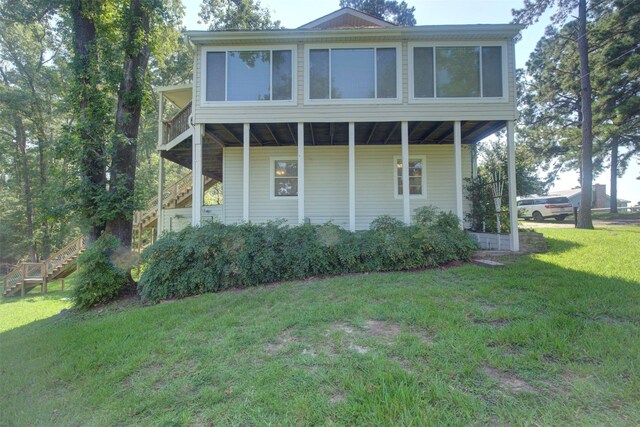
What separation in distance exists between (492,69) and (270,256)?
24.0 ft

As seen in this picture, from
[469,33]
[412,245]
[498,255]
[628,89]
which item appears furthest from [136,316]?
[628,89]

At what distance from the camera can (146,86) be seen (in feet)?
27.0

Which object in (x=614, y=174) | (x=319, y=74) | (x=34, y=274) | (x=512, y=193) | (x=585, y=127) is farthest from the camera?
(x=614, y=174)

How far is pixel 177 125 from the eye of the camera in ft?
31.9

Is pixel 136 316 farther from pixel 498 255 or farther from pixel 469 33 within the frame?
pixel 469 33

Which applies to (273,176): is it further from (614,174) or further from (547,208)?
(614,174)

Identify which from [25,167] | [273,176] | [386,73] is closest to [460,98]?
[386,73]

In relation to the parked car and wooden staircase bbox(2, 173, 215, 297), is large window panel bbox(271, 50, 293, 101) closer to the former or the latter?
wooden staircase bbox(2, 173, 215, 297)

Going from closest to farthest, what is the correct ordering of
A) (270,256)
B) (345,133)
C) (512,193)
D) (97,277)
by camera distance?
(270,256), (97,277), (512,193), (345,133)

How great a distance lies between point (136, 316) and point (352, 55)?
7649 mm

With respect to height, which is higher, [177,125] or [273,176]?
[177,125]

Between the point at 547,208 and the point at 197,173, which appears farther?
the point at 547,208

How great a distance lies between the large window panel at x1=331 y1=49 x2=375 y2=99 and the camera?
8242mm

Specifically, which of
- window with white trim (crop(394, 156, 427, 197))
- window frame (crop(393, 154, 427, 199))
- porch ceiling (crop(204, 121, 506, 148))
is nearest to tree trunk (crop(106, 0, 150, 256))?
porch ceiling (crop(204, 121, 506, 148))
